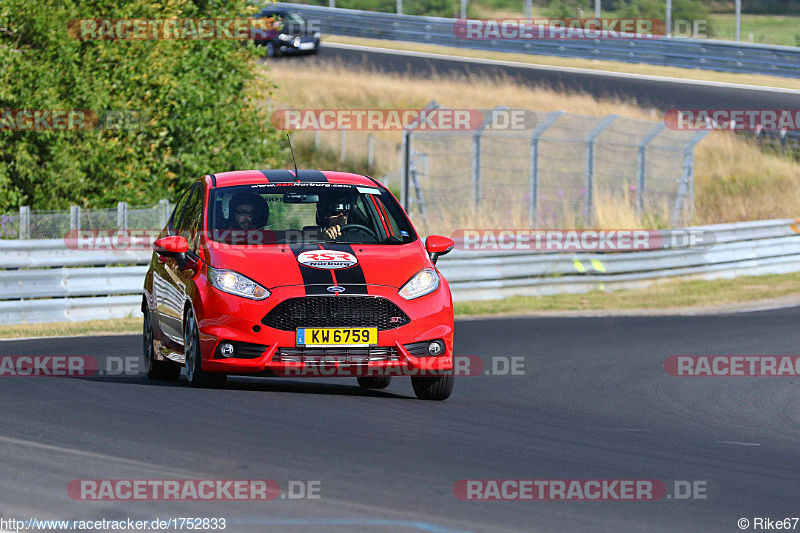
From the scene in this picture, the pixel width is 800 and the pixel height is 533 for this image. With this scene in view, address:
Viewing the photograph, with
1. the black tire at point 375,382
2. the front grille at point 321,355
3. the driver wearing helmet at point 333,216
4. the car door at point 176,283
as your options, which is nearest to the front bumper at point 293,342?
the front grille at point 321,355

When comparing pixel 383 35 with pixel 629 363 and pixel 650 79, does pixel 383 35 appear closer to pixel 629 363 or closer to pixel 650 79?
pixel 650 79

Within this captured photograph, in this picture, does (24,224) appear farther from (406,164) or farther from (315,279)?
(406,164)

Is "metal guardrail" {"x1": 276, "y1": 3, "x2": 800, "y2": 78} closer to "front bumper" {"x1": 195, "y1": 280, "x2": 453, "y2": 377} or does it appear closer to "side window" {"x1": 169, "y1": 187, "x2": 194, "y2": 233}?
"side window" {"x1": 169, "y1": 187, "x2": 194, "y2": 233}

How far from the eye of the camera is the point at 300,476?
20.9 ft

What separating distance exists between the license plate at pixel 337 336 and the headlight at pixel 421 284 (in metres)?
0.37

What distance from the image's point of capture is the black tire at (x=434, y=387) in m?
9.52

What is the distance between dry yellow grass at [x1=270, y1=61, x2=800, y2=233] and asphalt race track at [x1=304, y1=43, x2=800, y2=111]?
2.82 ft

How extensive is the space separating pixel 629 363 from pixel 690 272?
1019 centimetres

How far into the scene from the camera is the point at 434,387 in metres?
9.58

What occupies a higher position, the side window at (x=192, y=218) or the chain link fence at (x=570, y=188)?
the side window at (x=192, y=218)

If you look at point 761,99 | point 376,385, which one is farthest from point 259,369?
point 761,99

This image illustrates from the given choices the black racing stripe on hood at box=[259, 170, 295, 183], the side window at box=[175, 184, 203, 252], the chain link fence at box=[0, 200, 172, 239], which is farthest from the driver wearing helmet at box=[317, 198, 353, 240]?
the chain link fence at box=[0, 200, 172, 239]

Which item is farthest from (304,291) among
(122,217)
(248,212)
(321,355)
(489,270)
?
(489,270)

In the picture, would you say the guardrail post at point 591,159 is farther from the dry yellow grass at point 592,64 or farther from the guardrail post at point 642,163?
the dry yellow grass at point 592,64
